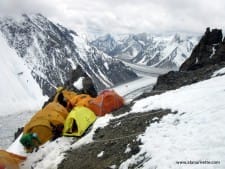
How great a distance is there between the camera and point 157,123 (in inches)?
664

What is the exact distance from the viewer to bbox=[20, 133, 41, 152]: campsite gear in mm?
20719

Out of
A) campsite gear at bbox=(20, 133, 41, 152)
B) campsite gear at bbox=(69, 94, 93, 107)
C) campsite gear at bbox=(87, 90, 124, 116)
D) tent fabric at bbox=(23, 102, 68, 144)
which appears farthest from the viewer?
campsite gear at bbox=(69, 94, 93, 107)

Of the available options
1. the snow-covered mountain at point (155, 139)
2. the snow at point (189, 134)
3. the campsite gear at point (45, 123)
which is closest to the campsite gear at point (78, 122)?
the snow-covered mountain at point (155, 139)

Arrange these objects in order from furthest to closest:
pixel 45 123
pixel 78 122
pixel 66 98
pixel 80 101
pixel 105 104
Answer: pixel 66 98, pixel 80 101, pixel 105 104, pixel 45 123, pixel 78 122

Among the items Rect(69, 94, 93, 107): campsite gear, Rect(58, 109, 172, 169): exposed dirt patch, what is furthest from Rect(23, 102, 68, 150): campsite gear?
Rect(58, 109, 172, 169): exposed dirt patch

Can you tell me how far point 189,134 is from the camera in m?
14.5

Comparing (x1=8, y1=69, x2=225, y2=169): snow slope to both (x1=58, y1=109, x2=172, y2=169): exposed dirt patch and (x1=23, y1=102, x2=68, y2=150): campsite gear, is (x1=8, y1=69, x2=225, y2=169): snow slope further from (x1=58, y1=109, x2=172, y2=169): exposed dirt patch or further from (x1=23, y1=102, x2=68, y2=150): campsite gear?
(x1=23, y1=102, x2=68, y2=150): campsite gear

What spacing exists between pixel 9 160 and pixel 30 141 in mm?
2476

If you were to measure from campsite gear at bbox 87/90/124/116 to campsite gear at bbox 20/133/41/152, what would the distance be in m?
4.51

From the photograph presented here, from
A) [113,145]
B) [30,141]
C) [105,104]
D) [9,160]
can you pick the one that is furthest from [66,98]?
[113,145]

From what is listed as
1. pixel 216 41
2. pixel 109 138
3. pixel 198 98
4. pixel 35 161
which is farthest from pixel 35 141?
pixel 216 41

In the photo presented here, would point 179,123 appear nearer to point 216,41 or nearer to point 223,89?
point 223,89

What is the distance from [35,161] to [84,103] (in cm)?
653

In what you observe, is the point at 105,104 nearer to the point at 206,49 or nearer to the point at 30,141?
the point at 30,141
